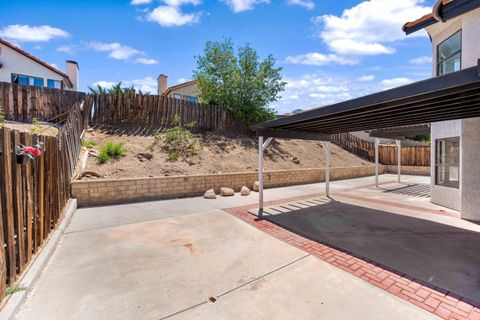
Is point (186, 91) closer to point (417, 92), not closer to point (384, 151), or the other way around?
point (384, 151)

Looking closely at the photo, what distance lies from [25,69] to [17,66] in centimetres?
43

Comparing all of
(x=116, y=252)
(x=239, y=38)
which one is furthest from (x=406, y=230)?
(x=239, y=38)

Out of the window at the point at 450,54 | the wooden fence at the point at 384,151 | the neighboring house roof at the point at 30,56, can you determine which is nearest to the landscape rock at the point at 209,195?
the window at the point at 450,54

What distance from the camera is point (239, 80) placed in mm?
14070

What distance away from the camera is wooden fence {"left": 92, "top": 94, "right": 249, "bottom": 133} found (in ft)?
35.8

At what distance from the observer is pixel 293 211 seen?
254 inches

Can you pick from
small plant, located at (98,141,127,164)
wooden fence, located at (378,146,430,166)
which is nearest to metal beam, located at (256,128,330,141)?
small plant, located at (98,141,127,164)

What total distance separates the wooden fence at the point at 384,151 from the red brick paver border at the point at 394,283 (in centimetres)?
1585

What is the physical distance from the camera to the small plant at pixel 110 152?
8195 millimetres

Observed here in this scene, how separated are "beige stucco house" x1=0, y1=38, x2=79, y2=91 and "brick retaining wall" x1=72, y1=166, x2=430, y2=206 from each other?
15.5 metres

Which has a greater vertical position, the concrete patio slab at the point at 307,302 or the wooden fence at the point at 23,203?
the wooden fence at the point at 23,203

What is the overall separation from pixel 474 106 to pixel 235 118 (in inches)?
438

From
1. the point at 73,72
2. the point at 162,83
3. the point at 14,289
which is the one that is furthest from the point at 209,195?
the point at 73,72

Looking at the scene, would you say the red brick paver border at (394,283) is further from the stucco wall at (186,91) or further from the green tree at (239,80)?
the stucco wall at (186,91)
